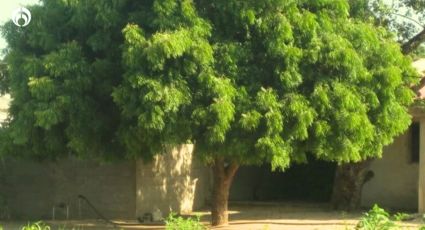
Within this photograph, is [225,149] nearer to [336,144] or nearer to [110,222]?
[336,144]

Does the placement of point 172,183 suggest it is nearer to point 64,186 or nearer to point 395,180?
point 64,186

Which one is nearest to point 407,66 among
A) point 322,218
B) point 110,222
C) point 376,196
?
point 322,218

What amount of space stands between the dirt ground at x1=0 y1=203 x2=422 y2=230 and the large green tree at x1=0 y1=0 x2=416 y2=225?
6.83 ft

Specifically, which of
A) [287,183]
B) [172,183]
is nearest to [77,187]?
[172,183]

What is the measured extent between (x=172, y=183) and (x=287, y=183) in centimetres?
490

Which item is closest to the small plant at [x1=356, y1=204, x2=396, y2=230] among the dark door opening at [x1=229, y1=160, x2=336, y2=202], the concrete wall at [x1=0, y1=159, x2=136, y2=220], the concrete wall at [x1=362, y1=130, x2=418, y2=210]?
the concrete wall at [x1=0, y1=159, x2=136, y2=220]

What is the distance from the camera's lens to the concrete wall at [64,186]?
1612 centimetres

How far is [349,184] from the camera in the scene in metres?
17.3

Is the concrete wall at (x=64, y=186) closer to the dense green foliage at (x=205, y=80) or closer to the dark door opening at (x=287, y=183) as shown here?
the dense green foliage at (x=205, y=80)

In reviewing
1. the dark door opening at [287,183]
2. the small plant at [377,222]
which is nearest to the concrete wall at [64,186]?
the dark door opening at [287,183]

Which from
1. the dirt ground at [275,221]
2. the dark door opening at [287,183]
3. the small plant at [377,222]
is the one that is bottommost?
the dirt ground at [275,221]

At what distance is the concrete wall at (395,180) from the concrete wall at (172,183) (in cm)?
414

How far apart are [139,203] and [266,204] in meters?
4.57

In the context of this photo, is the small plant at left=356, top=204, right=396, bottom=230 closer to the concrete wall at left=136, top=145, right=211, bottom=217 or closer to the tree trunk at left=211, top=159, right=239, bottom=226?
the tree trunk at left=211, top=159, right=239, bottom=226
